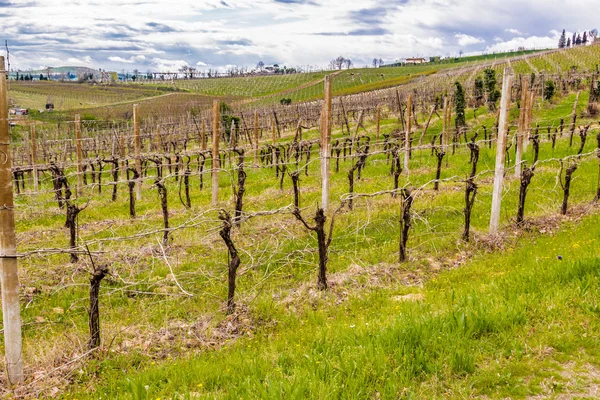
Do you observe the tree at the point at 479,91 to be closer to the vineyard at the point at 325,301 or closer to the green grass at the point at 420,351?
the vineyard at the point at 325,301

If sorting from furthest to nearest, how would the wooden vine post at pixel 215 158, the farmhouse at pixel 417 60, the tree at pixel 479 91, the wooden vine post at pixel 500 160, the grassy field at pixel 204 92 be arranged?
the farmhouse at pixel 417 60
the grassy field at pixel 204 92
the tree at pixel 479 91
the wooden vine post at pixel 215 158
the wooden vine post at pixel 500 160

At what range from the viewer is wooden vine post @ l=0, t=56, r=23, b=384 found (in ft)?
14.5

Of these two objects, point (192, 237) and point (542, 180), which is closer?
point (192, 237)

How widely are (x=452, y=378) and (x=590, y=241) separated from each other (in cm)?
490

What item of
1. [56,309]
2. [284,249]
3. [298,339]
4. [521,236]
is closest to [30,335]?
[56,309]

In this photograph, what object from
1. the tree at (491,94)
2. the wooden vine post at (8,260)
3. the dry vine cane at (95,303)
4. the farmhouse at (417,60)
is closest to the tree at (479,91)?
the tree at (491,94)

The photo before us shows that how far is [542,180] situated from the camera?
1348 cm

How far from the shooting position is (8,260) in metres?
4.51

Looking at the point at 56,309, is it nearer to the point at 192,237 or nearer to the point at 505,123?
the point at 192,237

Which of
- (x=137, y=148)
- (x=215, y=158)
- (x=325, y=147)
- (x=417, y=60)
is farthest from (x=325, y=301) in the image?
(x=417, y=60)

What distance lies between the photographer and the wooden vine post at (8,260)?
4430mm

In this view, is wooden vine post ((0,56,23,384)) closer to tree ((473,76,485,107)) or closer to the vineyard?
the vineyard

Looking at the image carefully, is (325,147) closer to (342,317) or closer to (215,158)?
(215,158)

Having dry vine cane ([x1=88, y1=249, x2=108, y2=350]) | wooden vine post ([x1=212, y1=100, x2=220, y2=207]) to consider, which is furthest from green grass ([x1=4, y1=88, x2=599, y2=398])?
wooden vine post ([x1=212, y1=100, x2=220, y2=207])
